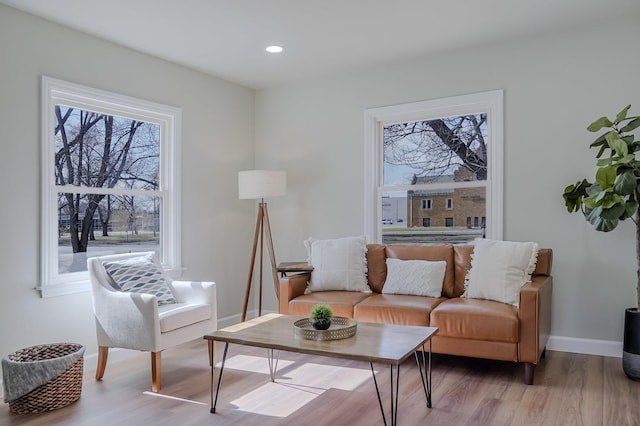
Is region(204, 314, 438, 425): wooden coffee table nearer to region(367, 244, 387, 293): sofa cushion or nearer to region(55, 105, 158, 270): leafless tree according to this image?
region(367, 244, 387, 293): sofa cushion

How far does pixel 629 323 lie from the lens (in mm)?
3357

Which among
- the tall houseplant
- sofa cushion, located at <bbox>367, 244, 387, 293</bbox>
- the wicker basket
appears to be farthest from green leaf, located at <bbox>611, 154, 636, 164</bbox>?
the wicker basket

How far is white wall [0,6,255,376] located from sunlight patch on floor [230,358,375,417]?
154 cm

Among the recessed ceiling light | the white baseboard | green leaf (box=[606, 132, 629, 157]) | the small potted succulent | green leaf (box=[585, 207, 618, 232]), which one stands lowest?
the white baseboard

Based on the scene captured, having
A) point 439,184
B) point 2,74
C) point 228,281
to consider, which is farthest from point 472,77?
point 2,74

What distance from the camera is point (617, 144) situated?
326cm

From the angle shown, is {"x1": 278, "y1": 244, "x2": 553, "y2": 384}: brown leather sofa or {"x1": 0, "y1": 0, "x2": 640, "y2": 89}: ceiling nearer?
{"x1": 278, "y1": 244, "x2": 553, "y2": 384}: brown leather sofa

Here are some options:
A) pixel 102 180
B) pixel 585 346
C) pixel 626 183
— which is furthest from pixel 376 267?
pixel 102 180

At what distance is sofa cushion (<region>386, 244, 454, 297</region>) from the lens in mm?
4070

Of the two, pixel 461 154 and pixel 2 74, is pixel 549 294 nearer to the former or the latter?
pixel 461 154

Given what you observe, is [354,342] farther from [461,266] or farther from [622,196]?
[622,196]

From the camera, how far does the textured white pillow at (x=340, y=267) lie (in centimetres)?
432

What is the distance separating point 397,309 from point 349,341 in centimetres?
105

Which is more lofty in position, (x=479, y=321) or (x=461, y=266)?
(x=461, y=266)
